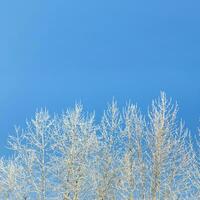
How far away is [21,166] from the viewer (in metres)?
32.0

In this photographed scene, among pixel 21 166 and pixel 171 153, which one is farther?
pixel 21 166

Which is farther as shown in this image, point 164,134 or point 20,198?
point 20,198

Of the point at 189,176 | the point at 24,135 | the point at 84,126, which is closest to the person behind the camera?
the point at 189,176

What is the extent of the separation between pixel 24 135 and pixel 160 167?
7351 mm

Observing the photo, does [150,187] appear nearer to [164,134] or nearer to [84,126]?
[164,134]

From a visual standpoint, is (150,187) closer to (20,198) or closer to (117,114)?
(117,114)

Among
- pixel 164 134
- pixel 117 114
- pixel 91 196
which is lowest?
pixel 91 196

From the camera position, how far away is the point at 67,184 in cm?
2895

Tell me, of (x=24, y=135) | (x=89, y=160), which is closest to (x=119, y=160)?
(x=89, y=160)

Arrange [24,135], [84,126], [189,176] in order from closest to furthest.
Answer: [189,176] < [84,126] < [24,135]

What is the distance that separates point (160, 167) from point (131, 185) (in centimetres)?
146

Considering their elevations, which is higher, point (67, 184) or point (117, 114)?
point (117, 114)

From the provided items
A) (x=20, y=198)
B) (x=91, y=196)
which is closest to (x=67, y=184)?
(x=91, y=196)

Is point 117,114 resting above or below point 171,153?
above
